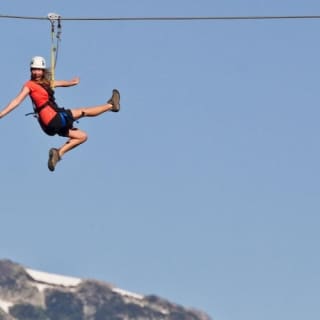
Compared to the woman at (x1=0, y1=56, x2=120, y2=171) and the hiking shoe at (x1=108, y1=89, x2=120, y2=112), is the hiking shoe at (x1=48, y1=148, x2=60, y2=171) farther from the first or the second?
the hiking shoe at (x1=108, y1=89, x2=120, y2=112)

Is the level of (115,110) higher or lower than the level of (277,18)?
lower

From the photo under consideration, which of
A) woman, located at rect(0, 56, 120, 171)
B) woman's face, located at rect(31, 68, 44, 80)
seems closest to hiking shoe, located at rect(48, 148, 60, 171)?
woman, located at rect(0, 56, 120, 171)

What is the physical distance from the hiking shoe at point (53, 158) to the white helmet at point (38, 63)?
2.45 meters

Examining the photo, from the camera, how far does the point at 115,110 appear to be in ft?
139

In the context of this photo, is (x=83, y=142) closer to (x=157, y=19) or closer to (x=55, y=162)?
(x=55, y=162)

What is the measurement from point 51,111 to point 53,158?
4.42 feet

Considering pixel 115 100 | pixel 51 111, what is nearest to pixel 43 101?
pixel 51 111

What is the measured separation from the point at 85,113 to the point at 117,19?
4.25m

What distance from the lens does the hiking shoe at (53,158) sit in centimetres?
4060

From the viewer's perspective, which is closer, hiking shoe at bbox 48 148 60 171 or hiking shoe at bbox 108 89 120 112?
hiking shoe at bbox 48 148 60 171

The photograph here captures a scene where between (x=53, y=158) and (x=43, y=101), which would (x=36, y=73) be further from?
(x=53, y=158)

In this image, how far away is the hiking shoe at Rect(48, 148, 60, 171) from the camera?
133ft

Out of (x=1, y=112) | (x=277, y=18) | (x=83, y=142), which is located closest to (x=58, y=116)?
(x=83, y=142)

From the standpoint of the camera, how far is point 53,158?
40812 millimetres
